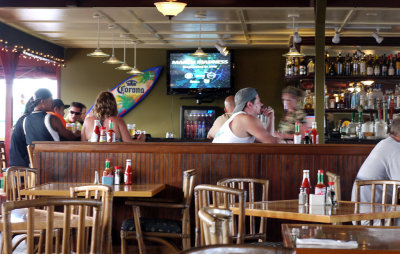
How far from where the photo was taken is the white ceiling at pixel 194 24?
902 centimetres

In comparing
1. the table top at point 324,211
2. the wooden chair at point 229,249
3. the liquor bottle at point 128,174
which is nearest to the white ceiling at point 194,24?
the liquor bottle at point 128,174

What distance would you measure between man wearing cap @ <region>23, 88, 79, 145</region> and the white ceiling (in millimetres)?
2093

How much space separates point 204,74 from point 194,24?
2.52m

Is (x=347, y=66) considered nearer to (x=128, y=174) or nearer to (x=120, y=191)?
(x=128, y=174)

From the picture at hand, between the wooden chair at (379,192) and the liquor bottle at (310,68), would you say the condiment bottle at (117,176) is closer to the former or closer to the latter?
the wooden chair at (379,192)

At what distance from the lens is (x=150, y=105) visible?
1334 centimetres

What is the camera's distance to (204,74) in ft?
41.1

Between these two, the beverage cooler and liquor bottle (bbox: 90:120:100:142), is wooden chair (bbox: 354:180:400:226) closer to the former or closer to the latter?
liquor bottle (bbox: 90:120:100:142)

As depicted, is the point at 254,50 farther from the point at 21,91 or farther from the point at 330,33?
the point at 21,91

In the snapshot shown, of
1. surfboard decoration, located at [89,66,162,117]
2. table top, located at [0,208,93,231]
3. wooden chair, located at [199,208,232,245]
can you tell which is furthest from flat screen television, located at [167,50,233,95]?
wooden chair, located at [199,208,232,245]

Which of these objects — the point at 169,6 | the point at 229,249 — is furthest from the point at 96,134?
the point at 229,249

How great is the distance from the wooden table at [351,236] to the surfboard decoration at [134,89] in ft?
34.3

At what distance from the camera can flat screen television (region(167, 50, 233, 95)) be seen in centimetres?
1253

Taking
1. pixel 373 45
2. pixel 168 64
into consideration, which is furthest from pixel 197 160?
pixel 168 64
